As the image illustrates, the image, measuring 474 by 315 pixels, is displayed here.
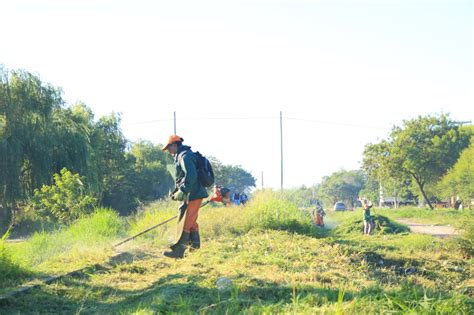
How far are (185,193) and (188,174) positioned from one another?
31cm

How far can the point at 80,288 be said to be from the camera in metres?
7.29

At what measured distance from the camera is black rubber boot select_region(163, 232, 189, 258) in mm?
9469

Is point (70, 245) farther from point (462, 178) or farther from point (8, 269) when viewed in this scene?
point (462, 178)

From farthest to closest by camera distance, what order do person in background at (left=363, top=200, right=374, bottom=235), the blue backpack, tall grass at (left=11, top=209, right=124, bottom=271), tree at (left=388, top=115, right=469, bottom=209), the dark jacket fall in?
tree at (left=388, top=115, right=469, bottom=209), person in background at (left=363, top=200, right=374, bottom=235), the blue backpack, the dark jacket, tall grass at (left=11, top=209, right=124, bottom=271)

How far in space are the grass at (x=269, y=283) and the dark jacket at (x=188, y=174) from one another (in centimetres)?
102

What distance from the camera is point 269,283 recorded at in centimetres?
638

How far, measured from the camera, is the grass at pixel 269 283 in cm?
523

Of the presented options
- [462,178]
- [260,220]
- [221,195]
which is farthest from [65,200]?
[462,178]

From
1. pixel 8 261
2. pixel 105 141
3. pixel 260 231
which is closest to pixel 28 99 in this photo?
pixel 105 141

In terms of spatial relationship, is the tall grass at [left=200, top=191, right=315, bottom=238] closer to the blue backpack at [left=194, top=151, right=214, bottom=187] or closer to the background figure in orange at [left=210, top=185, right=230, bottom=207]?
the blue backpack at [left=194, top=151, right=214, bottom=187]

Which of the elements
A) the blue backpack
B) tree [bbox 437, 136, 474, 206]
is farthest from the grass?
tree [bbox 437, 136, 474, 206]

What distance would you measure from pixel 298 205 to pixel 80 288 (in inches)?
352

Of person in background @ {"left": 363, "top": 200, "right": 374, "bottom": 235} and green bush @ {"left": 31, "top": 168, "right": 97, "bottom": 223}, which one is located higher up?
green bush @ {"left": 31, "top": 168, "right": 97, "bottom": 223}

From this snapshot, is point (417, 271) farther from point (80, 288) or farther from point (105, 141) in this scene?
point (105, 141)
